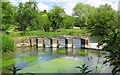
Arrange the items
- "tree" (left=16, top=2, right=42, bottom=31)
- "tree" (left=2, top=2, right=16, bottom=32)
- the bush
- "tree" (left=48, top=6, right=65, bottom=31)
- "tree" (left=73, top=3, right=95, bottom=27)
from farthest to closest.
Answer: "tree" (left=73, top=3, right=95, bottom=27) → "tree" (left=48, top=6, right=65, bottom=31) → "tree" (left=16, top=2, right=42, bottom=31) → "tree" (left=2, top=2, right=16, bottom=32) → the bush

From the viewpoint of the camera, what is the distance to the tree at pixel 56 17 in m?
31.7

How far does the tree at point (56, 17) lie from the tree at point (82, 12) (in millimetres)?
7467

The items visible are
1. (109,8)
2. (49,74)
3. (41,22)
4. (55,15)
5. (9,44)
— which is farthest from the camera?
(109,8)

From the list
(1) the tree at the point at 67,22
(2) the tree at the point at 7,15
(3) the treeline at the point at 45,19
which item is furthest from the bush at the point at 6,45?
(1) the tree at the point at 67,22

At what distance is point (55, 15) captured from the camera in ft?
103

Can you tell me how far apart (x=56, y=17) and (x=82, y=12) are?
10264 mm

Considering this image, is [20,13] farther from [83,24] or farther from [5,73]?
[5,73]

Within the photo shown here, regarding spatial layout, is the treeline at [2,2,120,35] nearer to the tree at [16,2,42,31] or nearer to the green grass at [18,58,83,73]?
the tree at [16,2,42,31]

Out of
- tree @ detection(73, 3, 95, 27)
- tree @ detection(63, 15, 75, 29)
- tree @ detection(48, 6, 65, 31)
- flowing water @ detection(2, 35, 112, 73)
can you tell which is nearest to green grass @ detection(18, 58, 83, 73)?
flowing water @ detection(2, 35, 112, 73)

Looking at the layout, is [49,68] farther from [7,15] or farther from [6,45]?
[7,15]

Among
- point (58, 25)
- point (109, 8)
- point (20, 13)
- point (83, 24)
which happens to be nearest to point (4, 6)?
point (20, 13)

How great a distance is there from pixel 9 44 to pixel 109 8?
3071 centimetres

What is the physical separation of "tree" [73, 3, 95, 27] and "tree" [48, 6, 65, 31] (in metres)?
7.47

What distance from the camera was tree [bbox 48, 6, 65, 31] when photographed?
31.7m
